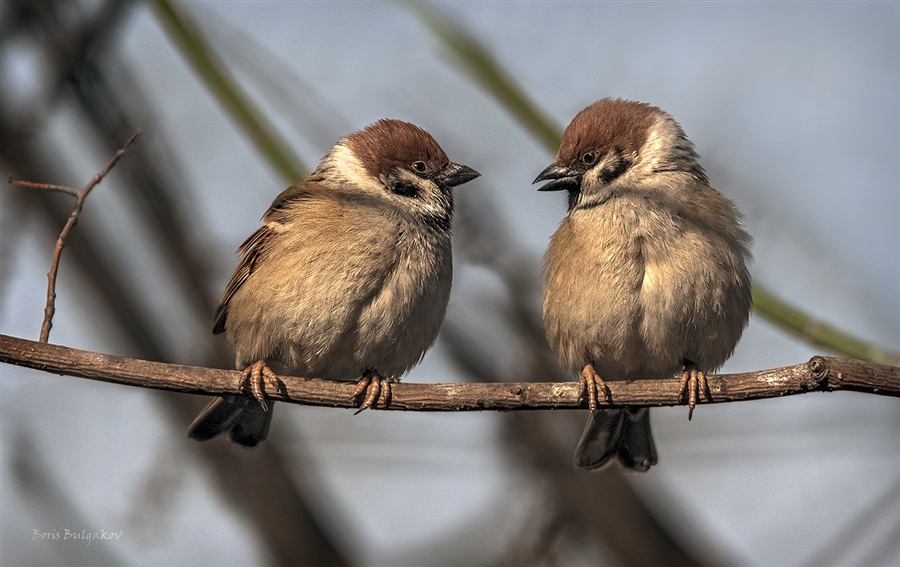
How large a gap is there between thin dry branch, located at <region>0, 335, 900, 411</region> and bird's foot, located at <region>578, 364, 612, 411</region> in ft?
0.12

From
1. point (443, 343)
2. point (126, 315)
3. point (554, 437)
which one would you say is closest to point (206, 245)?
point (126, 315)

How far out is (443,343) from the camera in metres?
6.91

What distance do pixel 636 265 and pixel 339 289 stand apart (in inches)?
57.9

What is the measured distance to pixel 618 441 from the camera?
550cm

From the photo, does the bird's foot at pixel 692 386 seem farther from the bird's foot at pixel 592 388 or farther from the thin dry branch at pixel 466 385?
the bird's foot at pixel 592 388

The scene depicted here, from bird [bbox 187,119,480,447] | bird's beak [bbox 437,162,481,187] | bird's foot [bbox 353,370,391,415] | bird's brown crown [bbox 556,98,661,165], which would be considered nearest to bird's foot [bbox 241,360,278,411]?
bird [bbox 187,119,480,447]

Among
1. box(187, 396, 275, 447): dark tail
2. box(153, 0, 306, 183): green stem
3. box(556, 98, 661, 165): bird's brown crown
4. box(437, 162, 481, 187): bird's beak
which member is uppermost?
box(556, 98, 661, 165): bird's brown crown

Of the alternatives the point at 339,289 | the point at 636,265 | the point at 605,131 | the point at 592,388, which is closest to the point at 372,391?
the point at 339,289

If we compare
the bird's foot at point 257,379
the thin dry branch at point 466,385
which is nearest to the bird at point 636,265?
the thin dry branch at point 466,385

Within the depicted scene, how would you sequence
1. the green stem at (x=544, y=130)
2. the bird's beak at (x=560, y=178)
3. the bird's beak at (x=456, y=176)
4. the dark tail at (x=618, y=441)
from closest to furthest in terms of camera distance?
1. the green stem at (x=544, y=130)
2. the bird's beak at (x=560, y=178)
3. the dark tail at (x=618, y=441)
4. the bird's beak at (x=456, y=176)

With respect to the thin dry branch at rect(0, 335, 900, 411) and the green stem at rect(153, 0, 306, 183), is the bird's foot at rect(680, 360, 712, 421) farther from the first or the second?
the green stem at rect(153, 0, 306, 183)

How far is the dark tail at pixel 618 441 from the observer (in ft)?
17.9

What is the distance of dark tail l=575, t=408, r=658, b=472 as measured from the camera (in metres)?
5.46

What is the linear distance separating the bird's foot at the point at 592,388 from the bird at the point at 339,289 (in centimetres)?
87
